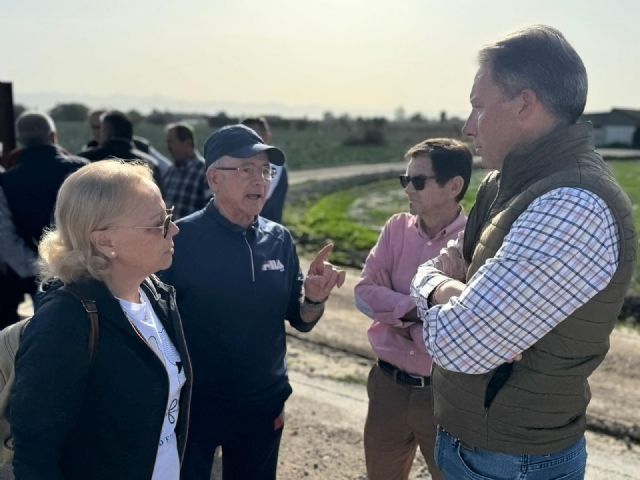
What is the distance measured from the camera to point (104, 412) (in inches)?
78.4

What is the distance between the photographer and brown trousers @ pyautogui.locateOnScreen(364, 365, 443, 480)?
317cm

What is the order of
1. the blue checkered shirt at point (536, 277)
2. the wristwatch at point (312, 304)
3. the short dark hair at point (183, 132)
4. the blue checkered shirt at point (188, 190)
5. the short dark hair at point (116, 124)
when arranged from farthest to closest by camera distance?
the short dark hair at point (183, 132) → the blue checkered shirt at point (188, 190) → the short dark hair at point (116, 124) → the wristwatch at point (312, 304) → the blue checkered shirt at point (536, 277)

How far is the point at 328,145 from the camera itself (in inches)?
1740

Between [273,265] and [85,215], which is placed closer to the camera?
[85,215]

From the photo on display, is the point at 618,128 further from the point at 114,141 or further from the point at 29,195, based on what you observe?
the point at 29,195

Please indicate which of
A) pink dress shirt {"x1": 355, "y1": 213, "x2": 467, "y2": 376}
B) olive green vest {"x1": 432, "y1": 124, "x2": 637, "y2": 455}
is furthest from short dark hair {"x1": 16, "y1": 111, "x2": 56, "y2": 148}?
olive green vest {"x1": 432, "y1": 124, "x2": 637, "y2": 455}

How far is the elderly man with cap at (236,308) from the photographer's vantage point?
2.90 metres

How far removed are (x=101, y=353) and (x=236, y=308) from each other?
100 cm

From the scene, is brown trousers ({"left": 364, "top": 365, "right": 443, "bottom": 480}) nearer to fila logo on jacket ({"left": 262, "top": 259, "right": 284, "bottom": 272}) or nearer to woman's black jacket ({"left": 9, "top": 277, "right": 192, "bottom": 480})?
fila logo on jacket ({"left": 262, "top": 259, "right": 284, "bottom": 272})

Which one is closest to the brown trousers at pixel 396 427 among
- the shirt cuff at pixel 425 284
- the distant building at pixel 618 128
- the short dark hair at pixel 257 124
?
the shirt cuff at pixel 425 284

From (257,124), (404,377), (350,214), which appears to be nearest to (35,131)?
(257,124)

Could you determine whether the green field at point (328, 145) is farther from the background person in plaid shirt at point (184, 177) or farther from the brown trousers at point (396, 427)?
the brown trousers at point (396, 427)

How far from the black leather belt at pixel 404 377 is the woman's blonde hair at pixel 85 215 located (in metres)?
1.68

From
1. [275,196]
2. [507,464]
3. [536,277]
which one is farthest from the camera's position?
[275,196]
